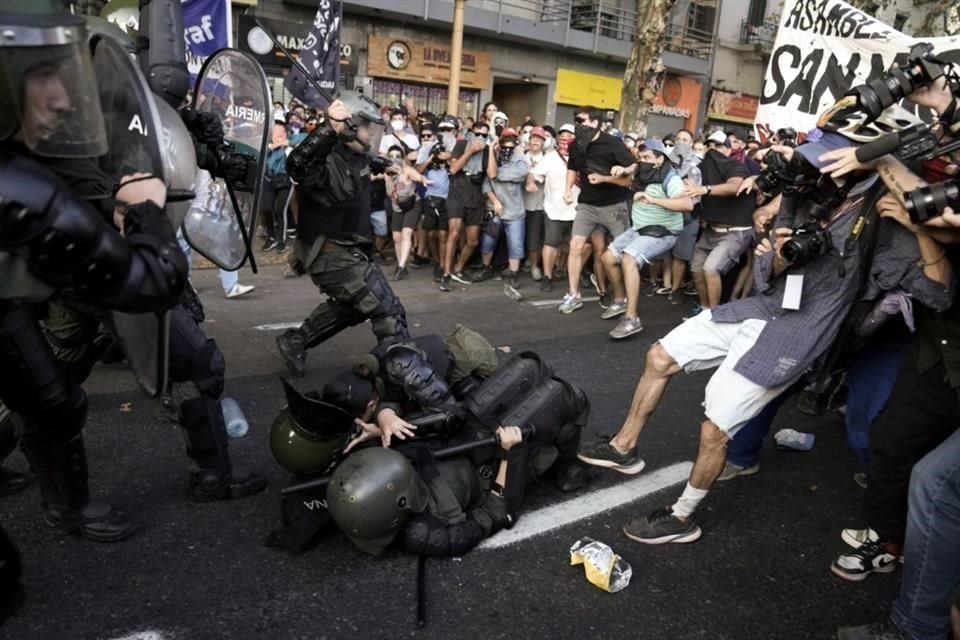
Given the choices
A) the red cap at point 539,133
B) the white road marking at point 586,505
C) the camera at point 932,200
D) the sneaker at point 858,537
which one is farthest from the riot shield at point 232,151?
the red cap at point 539,133

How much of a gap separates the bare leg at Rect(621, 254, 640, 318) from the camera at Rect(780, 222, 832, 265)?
3389mm

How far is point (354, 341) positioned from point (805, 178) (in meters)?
3.52

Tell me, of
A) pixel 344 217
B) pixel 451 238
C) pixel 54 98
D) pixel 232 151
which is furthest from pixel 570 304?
pixel 54 98

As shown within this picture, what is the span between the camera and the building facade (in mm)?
16812

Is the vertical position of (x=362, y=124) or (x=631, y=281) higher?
(x=362, y=124)

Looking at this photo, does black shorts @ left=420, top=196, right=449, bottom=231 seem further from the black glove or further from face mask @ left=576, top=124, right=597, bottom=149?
the black glove

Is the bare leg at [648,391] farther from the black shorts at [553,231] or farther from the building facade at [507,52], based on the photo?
the building facade at [507,52]

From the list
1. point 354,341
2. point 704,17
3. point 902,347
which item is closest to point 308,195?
point 354,341

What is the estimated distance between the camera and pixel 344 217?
4.37 m

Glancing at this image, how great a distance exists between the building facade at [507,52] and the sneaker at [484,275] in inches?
360

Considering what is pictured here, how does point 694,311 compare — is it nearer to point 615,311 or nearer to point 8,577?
point 615,311

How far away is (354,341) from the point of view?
5.49 m

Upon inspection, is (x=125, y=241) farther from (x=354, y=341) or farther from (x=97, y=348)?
(x=354, y=341)

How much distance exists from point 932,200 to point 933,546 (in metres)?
1.02
